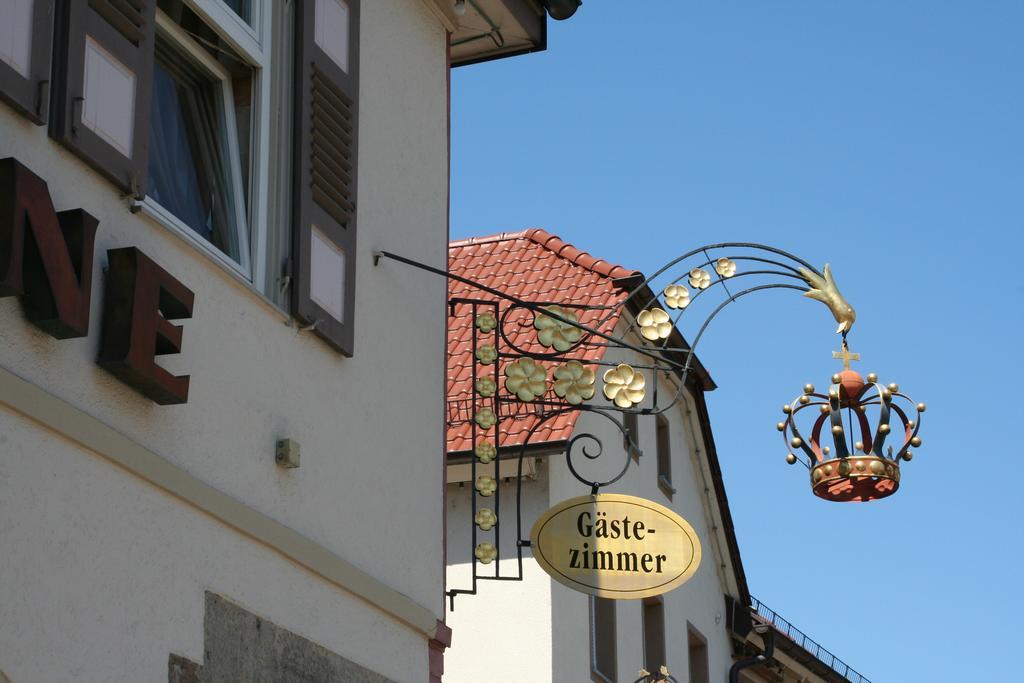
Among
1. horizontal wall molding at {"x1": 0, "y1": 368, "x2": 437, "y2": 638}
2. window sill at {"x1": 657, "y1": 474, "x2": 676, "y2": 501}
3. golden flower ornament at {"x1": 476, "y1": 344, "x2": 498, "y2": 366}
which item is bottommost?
horizontal wall molding at {"x1": 0, "y1": 368, "x2": 437, "y2": 638}

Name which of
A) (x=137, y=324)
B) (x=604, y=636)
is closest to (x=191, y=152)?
(x=137, y=324)

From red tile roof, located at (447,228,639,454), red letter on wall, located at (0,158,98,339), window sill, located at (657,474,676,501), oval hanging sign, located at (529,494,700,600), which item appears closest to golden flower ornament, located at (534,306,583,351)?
oval hanging sign, located at (529,494,700,600)

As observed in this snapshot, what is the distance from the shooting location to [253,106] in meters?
7.78

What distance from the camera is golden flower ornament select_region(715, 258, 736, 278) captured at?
924cm

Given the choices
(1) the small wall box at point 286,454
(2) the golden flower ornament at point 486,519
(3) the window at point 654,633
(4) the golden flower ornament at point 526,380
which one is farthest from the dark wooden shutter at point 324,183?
(3) the window at point 654,633

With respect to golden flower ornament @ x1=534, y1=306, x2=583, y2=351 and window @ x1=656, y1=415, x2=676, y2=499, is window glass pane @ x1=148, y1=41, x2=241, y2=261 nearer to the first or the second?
golden flower ornament @ x1=534, y1=306, x2=583, y2=351

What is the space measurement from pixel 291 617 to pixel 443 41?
13.7ft

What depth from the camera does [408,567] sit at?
844cm

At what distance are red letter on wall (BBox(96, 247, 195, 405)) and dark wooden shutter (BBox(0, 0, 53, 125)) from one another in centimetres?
57

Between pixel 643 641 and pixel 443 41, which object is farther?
pixel 643 641

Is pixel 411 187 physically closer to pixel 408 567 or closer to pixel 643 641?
pixel 408 567

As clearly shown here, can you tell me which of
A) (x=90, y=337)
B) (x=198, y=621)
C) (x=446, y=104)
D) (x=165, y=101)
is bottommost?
(x=198, y=621)

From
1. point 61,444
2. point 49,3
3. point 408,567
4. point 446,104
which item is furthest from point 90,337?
point 446,104

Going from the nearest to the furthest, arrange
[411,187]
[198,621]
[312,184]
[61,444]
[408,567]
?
1. [61,444]
2. [198,621]
3. [312,184]
4. [408,567]
5. [411,187]
